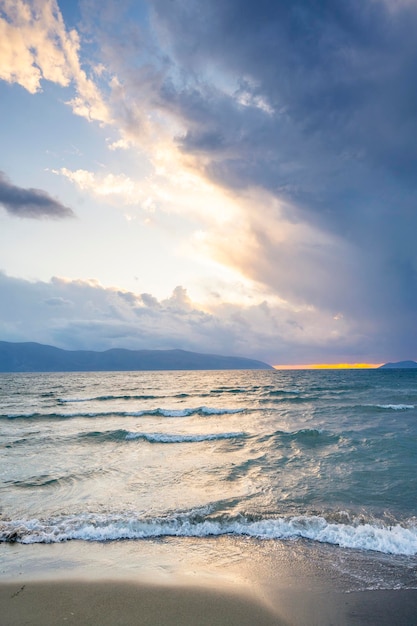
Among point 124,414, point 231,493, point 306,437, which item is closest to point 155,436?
point 306,437

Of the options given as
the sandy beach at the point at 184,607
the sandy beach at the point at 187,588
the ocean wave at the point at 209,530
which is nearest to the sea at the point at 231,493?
the ocean wave at the point at 209,530

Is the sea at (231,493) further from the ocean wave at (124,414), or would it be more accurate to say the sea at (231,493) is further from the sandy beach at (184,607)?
the ocean wave at (124,414)

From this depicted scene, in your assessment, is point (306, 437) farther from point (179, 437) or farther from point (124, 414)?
point (124, 414)

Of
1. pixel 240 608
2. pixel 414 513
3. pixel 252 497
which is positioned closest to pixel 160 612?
pixel 240 608

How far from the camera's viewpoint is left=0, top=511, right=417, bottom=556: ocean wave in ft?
27.6

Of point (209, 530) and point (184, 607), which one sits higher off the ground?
point (184, 607)

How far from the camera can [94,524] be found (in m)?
9.44

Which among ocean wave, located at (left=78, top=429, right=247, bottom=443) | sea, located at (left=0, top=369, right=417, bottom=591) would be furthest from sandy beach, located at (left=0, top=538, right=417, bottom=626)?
ocean wave, located at (left=78, top=429, right=247, bottom=443)

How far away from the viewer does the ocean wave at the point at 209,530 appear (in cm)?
841

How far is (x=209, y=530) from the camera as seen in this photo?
9102mm

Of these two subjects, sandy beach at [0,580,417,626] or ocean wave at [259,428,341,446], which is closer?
sandy beach at [0,580,417,626]

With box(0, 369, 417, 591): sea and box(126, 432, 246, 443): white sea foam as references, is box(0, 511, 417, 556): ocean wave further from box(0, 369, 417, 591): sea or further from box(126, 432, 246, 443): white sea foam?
box(126, 432, 246, 443): white sea foam

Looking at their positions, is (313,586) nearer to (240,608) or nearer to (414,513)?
(240,608)

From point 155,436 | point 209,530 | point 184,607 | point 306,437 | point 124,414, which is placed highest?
point 184,607
